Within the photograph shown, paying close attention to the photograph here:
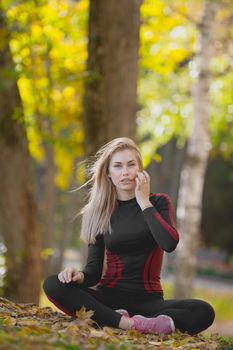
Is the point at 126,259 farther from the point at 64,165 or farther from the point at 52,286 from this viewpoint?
the point at 64,165

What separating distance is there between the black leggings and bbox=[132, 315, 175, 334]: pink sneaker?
0.23 ft

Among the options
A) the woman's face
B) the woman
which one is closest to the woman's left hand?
the woman

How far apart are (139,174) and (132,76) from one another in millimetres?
3549

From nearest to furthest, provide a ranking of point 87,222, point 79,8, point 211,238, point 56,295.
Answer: point 56,295, point 87,222, point 79,8, point 211,238

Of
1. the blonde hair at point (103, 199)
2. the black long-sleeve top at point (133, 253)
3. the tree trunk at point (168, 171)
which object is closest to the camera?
the black long-sleeve top at point (133, 253)

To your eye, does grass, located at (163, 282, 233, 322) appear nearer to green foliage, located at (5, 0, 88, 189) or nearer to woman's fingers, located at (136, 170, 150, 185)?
green foliage, located at (5, 0, 88, 189)

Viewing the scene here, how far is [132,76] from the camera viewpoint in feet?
30.3

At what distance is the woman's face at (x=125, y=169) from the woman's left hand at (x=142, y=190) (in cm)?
15

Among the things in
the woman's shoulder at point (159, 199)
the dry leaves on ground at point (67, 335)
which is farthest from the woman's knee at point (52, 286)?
the woman's shoulder at point (159, 199)

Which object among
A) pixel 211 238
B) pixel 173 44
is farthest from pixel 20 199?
pixel 211 238

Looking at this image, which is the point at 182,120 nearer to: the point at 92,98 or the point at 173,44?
the point at 173,44

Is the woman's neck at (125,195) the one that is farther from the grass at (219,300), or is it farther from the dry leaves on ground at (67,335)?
the grass at (219,300)

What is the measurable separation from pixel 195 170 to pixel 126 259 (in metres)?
10.6

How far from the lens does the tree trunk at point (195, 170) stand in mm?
16266
